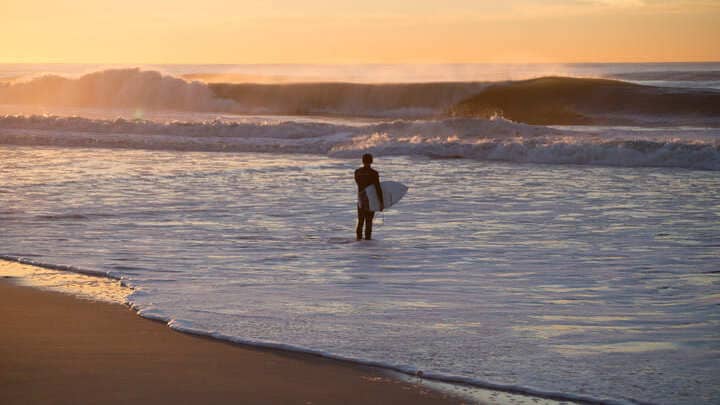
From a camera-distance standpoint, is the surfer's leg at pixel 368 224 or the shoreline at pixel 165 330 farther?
the surfer's leg at pixel 368 224

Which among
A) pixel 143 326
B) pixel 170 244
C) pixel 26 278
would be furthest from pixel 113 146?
pixel 143 326

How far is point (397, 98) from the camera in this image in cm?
4794

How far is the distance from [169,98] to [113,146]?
23150 mm

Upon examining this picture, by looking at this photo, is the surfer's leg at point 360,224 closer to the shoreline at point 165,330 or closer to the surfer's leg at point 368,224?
the surfer's leg at point 368,224

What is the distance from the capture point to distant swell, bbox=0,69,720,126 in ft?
125

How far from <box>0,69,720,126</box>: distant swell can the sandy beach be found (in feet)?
103

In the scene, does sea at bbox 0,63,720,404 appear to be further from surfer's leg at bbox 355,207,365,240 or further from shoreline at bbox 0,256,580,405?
surfer's leg at bbox 355,207,365,240

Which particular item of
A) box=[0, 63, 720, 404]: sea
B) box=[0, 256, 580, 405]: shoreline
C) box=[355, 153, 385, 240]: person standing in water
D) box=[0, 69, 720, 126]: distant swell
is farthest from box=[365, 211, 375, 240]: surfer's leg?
box=[0, 69, 720, 126]: distant swell

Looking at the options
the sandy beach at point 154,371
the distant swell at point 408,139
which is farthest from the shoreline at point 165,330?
the distant swell at point 408,139

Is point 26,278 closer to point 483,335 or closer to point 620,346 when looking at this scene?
point 483,335

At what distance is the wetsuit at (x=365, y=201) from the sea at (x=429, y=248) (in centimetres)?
23

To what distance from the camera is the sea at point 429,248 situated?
241 inches

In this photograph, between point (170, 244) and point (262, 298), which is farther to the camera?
point (170, 244)

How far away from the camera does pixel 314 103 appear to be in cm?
4900
